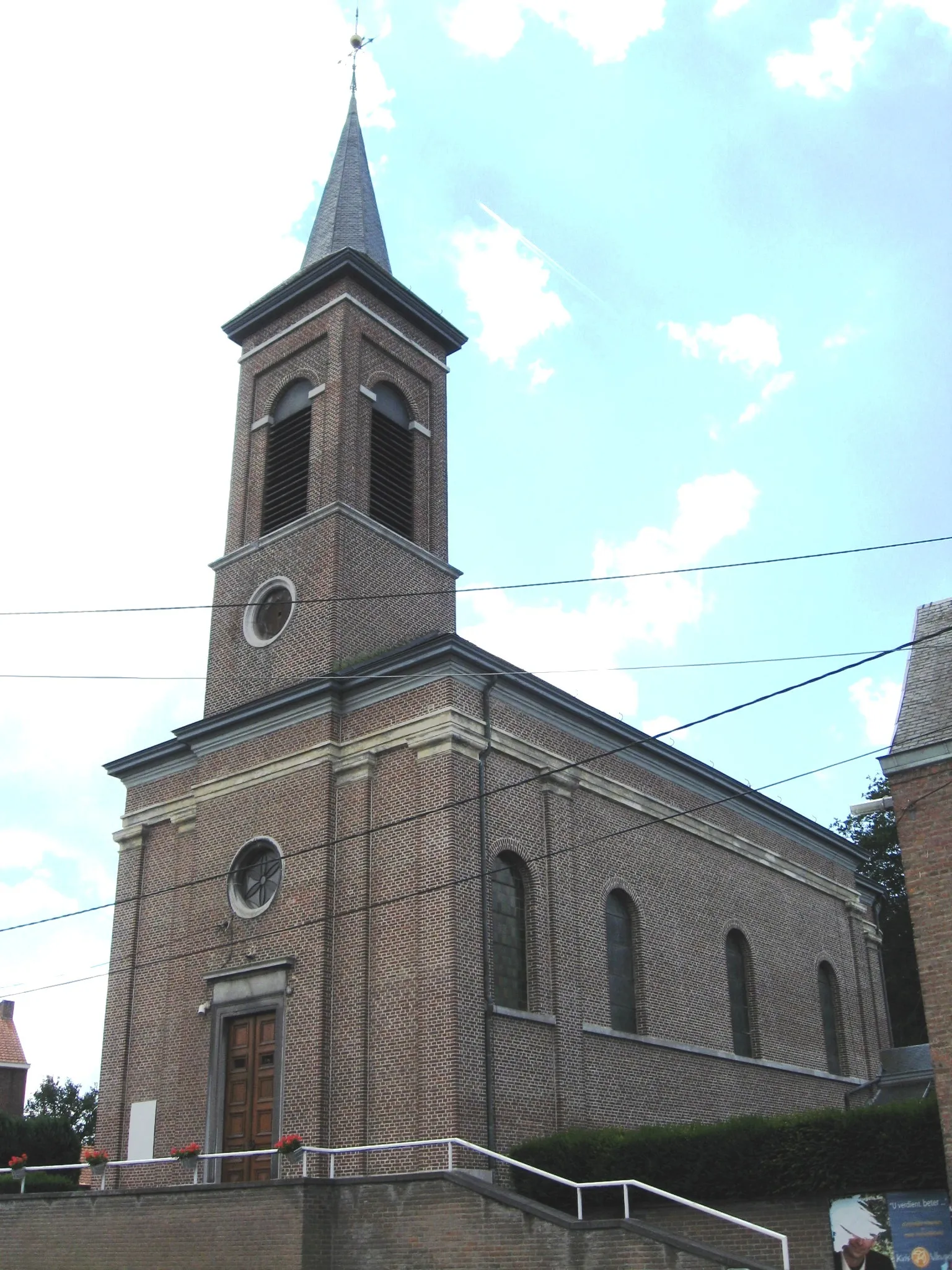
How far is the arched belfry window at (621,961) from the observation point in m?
23.6

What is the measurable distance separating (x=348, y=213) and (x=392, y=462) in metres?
7.94

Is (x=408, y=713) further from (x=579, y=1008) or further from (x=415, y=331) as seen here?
(x=415, y=331)

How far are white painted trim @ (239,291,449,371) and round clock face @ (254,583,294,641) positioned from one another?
21.9ft

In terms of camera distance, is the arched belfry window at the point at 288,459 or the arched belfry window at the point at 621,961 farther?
the arched belfry window at the point at 288,459

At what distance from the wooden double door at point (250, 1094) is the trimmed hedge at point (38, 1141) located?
19245 mm

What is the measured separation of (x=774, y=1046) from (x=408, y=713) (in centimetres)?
1222

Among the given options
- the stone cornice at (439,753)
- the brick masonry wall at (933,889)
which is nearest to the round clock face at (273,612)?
the stone cornice at (439,753)

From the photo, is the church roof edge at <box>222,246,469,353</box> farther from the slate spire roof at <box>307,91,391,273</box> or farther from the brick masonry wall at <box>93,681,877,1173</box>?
the brick masonry wall at <box>93,681,877,1173</box>

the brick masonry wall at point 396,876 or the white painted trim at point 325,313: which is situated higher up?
the white painted trim at point 325,313

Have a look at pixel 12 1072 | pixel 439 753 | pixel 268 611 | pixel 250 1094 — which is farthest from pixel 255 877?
pixel 12 1072

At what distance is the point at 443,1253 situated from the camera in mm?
15750

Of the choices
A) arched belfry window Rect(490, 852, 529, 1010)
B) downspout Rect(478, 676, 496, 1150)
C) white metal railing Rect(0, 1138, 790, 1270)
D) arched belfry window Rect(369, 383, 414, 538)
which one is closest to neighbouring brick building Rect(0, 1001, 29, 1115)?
white metal railing Rect(0, 1138, 790, 1270)

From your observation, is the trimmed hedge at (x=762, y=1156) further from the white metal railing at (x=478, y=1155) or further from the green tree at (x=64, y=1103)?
the green tree at (x=64, y=1103)

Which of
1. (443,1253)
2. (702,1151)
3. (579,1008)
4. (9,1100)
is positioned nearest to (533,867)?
(579,1008)
